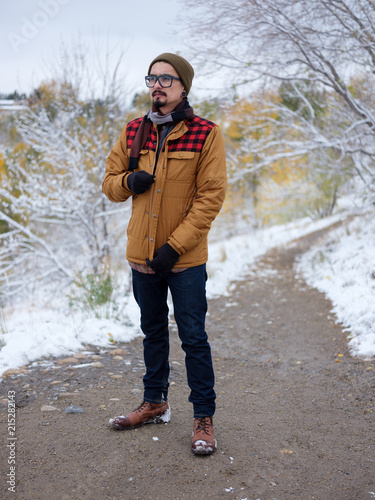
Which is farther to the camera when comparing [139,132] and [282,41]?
[282,41]

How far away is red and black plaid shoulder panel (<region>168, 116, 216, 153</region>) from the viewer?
240 centimetres

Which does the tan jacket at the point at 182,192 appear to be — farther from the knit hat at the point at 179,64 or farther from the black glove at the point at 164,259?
the knit hat at the point at 179,64

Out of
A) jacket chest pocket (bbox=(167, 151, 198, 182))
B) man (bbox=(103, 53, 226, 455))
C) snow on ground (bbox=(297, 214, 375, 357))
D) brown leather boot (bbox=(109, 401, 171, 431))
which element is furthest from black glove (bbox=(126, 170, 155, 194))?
snow on ground (bbox=(297, 214, 375, 357))

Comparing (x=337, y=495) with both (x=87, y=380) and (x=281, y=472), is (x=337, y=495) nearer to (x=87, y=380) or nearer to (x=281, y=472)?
(x=281, y=472)

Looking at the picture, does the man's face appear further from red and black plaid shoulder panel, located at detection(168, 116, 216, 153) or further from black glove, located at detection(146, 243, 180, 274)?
black glove, located at detection(146, 243, 180, 274)

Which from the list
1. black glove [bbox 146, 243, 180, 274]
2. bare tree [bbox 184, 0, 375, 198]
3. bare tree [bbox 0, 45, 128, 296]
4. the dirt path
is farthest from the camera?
bare tree [bbox 0, 45, 128, 296]

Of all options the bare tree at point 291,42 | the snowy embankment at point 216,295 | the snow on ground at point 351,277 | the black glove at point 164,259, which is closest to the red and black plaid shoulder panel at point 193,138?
the black glove at point 164,259

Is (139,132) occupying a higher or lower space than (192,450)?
higher

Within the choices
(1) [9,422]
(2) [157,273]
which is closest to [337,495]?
(2) [157,273]

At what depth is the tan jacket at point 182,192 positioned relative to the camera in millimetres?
2381

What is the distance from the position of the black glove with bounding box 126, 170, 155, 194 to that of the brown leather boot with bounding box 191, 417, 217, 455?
1409mm

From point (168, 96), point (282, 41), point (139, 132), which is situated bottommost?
point (139, 132)

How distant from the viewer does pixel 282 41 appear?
22.4 ft

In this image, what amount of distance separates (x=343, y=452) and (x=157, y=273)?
1.53 m
